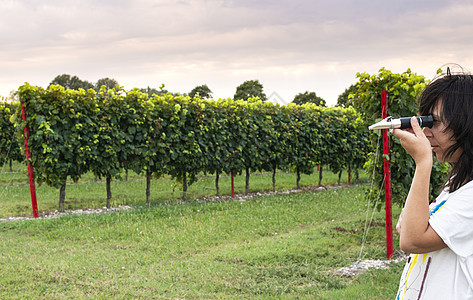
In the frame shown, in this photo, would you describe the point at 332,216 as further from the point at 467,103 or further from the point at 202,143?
the point at 467,103

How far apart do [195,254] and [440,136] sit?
6230 millimetres

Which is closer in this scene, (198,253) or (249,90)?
(198,253)

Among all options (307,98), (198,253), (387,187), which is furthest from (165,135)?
(307,98)

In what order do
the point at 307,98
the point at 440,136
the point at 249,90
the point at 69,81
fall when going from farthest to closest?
1. the point at 69,81
2. the point at 307,98
3. the point at 249,90
4. the point at 440,136

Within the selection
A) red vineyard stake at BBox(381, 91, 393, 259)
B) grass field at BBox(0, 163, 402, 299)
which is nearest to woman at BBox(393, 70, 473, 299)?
grass field at BBox(0, 163, 402, 299)

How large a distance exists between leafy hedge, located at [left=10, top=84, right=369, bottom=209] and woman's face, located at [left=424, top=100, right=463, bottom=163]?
614cm

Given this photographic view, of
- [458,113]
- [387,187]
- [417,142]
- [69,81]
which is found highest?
[69,81]

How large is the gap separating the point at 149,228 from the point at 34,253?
232 cm

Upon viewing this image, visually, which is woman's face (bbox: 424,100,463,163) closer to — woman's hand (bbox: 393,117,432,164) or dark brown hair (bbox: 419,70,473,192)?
dark brown hair (bbox: 419,70,473,192)

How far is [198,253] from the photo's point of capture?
7.60 metres

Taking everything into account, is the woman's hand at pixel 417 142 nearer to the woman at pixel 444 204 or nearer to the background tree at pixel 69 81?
the woman at pixel 444 204

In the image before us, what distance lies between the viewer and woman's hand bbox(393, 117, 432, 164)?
164cm

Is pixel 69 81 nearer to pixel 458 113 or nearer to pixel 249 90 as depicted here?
pixel 249 90

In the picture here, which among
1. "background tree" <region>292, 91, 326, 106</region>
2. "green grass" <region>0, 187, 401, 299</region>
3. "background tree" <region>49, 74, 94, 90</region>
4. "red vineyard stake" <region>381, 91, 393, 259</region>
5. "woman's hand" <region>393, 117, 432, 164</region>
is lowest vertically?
"green grass" <region>0, 187, 401, 299</region>
